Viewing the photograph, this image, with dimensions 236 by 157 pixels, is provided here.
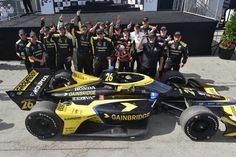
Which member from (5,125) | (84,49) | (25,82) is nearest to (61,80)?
(25,82)

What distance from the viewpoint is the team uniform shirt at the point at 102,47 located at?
636 cm

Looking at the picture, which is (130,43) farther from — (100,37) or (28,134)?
(28,134)

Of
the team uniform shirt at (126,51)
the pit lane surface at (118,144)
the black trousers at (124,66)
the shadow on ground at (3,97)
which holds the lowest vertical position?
the pit lane surface at (118,144)

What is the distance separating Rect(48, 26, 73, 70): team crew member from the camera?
6480mm

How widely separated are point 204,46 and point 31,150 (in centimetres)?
827

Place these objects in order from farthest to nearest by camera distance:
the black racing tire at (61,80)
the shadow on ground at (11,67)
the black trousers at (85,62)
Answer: the shadow on ground at (11,67) → the black trousers at (85,62) → the black racing tire at (61,80)

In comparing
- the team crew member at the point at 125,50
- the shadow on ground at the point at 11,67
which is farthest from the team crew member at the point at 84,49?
the shadow on ground at the point at 11,67

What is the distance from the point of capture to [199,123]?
4555mm

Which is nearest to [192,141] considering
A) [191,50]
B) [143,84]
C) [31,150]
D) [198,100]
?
[198,100]

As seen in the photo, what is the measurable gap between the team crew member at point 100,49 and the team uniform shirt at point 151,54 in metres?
0.96

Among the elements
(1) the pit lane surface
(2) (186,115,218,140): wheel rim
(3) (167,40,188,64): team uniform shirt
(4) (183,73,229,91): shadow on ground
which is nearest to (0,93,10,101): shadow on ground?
(1) the pit lane surface

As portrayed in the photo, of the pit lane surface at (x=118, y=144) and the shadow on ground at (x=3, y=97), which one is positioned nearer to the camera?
the pit lane surface at (x=118, y=144)

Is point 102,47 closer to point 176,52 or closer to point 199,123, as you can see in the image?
point 176,52

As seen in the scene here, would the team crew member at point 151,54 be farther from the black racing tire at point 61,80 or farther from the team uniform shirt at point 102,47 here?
the black racing tire at point 61,80
